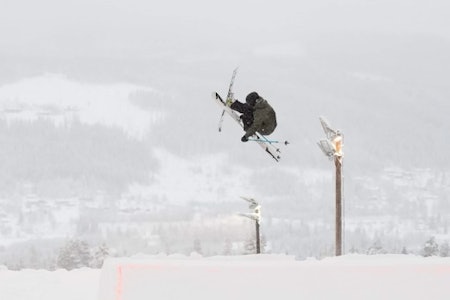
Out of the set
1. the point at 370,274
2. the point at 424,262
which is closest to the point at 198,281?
the point at 370,274

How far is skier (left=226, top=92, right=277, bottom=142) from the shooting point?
19.8 m

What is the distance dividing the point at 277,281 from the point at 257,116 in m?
10.5

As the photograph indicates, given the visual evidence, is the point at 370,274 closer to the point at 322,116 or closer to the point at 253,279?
the point at 253,279

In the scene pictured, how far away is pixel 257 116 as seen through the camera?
1989 centimetres

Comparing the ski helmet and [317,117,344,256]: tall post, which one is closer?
the ski helmet

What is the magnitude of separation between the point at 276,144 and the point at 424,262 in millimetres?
13765

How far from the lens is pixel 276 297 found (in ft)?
31.1

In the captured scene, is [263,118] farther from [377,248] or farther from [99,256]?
[377,248]

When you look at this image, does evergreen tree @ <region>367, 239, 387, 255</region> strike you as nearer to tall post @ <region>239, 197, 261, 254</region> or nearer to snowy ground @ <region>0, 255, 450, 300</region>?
tall post @ <region>239, 197, 261, 254</region>

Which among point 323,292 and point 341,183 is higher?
point 341,183

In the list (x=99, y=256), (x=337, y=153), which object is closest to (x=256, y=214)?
(x=337, y=153)

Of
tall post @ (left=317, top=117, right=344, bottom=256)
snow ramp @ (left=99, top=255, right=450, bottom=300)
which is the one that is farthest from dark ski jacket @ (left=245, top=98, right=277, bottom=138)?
snow ramp @ (left=99, top=255, right=450, bottom=300)

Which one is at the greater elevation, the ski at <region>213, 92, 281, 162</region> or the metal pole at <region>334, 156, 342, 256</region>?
the ski at <region>213, 92, 281, 162</region>

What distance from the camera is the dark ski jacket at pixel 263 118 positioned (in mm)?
19812
